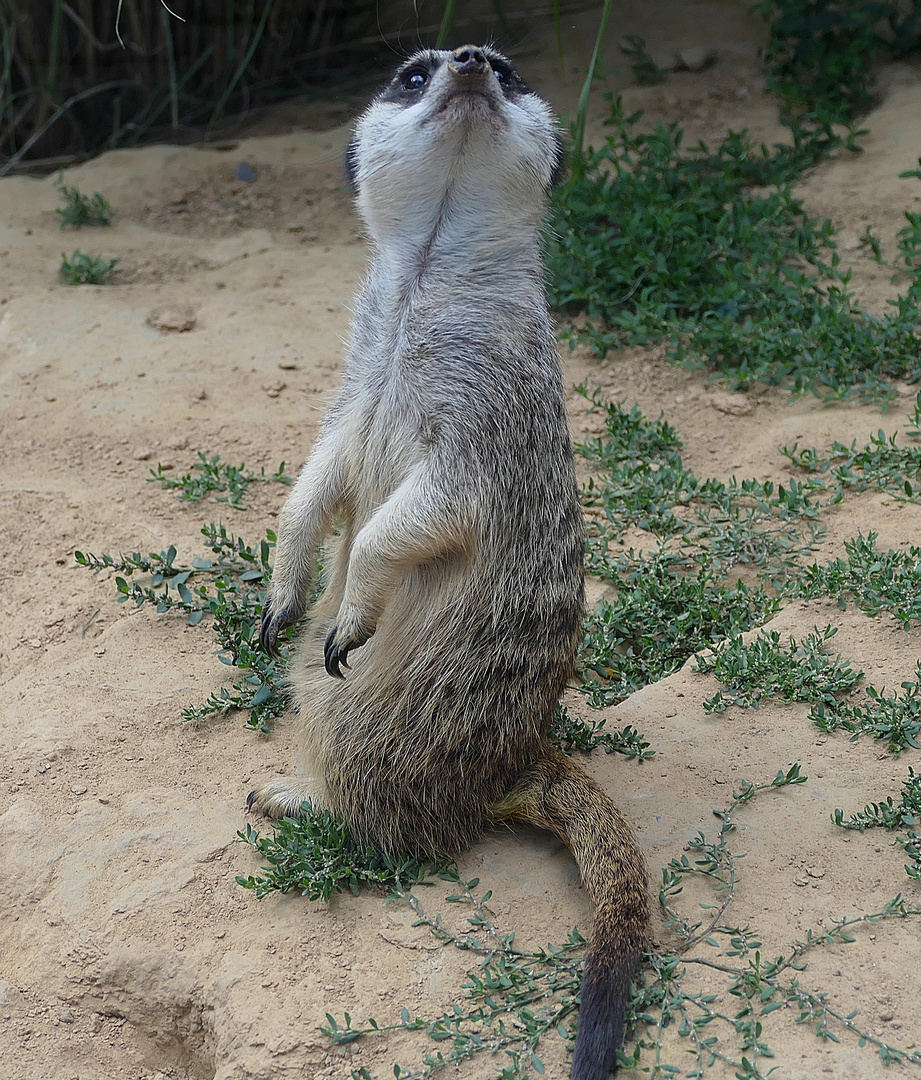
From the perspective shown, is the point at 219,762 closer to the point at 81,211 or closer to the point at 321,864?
the point at 321,864

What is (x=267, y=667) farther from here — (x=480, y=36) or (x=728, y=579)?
(x=480, y=36)

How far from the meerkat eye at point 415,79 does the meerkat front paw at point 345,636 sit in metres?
1.39

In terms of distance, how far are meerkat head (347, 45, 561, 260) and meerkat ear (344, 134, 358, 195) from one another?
55 mm

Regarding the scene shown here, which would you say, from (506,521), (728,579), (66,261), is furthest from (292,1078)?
(66,261)

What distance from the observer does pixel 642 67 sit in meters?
6.47

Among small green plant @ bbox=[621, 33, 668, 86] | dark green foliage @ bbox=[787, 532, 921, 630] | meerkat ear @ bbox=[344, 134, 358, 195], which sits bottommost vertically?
dark green foliage @ bbox=[787, 532, 921, 630]

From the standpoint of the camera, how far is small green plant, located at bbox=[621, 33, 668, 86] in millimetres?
6469

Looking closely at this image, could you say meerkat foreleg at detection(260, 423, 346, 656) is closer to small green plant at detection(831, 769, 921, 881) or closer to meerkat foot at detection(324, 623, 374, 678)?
meerkat foot at detection(324, 623, 374, 678)

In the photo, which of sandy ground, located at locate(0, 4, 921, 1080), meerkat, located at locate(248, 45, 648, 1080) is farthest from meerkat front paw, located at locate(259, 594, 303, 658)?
sandy ground, located at locate(0, 4, 921, 1080)

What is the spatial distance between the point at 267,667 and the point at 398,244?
134 cm

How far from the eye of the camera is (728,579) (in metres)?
3.82

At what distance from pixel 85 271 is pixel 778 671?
3.91 meters

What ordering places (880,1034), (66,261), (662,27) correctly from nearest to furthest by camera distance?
(880,1034) → (66,261) → (662,27)

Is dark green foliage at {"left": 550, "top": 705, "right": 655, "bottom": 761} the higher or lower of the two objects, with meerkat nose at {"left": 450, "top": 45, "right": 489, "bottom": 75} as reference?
lower
